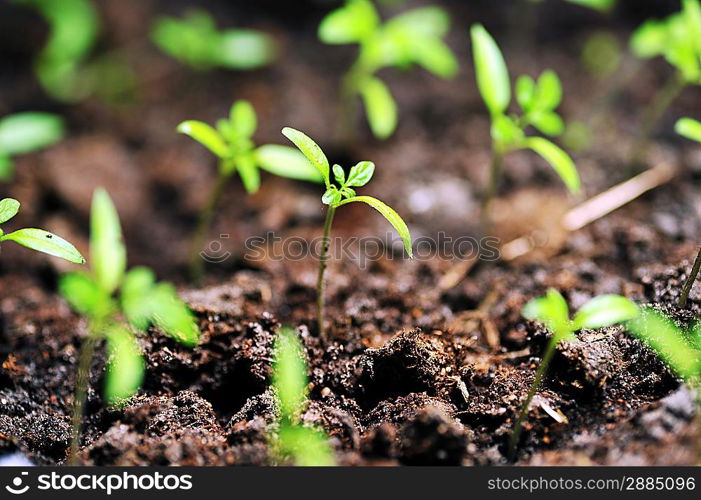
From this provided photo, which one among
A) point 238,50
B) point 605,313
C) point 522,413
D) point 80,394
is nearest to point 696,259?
point 605,313

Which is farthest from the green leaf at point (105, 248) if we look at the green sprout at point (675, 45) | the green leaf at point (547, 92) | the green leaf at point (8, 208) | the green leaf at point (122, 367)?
the green sprout at point (675, 45)

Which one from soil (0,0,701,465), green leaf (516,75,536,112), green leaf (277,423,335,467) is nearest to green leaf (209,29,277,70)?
soil (0,0,701,465)

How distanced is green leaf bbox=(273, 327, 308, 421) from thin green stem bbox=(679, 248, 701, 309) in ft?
2.76

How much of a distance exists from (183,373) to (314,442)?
404 millimetres

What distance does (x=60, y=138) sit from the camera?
2.16 m

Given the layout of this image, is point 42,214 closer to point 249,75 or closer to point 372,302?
point 249,75

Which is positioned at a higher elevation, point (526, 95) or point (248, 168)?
point (526, 95)

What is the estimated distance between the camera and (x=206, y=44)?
2.24 meters

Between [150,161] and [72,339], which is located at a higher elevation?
[150,161]

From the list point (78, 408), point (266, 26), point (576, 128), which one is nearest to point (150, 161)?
point (266, 26)

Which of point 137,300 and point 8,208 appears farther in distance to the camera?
point 137,300

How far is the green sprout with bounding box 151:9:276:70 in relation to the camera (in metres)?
2.22

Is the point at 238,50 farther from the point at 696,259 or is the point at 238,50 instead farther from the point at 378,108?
the point at 696,259
